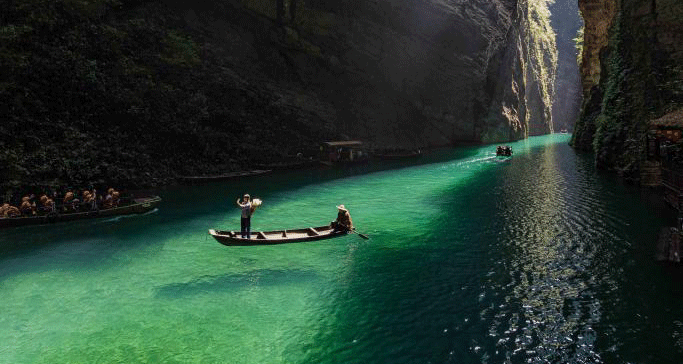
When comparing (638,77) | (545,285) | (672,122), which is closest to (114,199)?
(545,285)

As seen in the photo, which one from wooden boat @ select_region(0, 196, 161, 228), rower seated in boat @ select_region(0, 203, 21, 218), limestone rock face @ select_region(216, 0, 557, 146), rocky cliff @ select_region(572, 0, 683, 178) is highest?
limestone rock face @ select_region(216, 0, 557, 146)

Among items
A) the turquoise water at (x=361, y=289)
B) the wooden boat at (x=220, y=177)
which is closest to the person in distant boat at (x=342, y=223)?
the turquoise water at (x=361, y=289)

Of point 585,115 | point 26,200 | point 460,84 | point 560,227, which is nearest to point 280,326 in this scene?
point 560,227

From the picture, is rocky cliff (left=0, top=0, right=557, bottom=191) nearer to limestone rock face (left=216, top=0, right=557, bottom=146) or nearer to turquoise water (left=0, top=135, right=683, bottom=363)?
limestone rock face (left=216, top=0, right=557, bottom=146)

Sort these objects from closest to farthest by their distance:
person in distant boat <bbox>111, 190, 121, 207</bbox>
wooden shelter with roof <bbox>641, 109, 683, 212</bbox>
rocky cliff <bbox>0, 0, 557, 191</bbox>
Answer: wooden shelter with roof <bbox>641, 109, 683, 212</bbox> → person in distant boat <bbox>111, 190, 121, 207</bbox> → rocky cliff <bbox>0, 0, 557, 191</bbox>

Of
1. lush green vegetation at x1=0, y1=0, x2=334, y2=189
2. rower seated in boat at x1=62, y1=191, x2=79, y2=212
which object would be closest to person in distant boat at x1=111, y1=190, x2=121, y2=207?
rower seated in boat at x1=62, y1=191, x2=79, y2=212

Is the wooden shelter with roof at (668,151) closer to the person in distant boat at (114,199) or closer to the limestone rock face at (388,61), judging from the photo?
the person in distant boat at (114,199)

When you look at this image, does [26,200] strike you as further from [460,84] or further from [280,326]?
[460,84]
